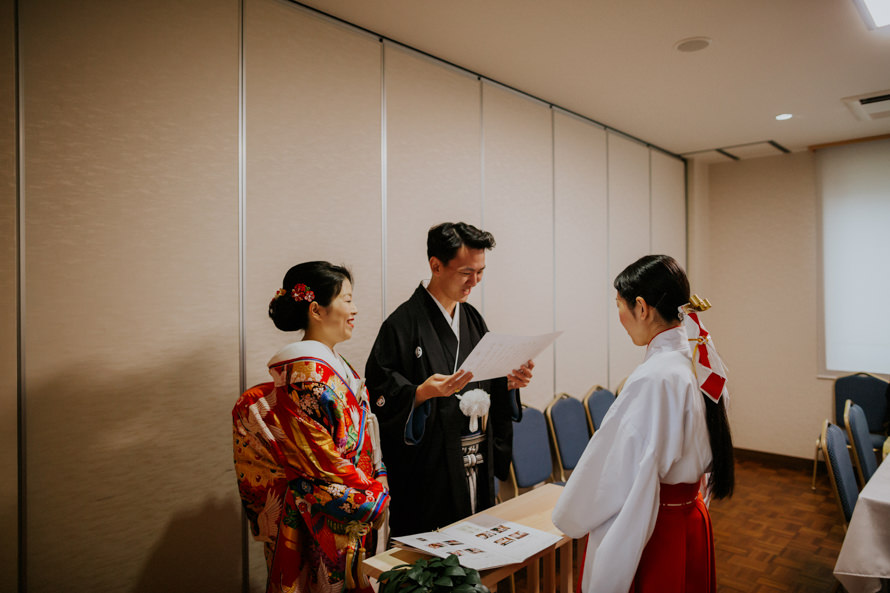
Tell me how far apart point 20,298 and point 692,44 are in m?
3.28

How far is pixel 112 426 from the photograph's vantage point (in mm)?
1980

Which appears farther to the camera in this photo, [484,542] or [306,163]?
[306,163]

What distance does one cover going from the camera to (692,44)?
3.06 m

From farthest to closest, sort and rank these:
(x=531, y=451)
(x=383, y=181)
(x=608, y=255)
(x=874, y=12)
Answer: (x=608, y=255) → (x=531, y=451) → (x=383, y=181) → (x=874, y=12)

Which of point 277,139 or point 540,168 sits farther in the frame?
point 540,168

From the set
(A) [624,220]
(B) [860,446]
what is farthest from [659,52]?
(B) [860,446]

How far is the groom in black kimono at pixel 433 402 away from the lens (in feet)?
6.76

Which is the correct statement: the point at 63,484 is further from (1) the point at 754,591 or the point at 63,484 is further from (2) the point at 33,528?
(1) the point at 754,591

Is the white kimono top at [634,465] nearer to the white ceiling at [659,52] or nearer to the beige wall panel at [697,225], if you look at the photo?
the white ceiling at [659,52]

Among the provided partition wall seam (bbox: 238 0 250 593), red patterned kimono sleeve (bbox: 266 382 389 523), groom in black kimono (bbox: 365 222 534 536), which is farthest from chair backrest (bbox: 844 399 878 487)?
partition wall seam (bbox: 238 0 250 593)

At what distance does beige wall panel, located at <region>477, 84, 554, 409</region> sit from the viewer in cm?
355

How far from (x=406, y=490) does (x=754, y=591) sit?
226cm

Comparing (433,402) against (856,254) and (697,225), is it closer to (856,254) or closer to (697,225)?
(697,225)

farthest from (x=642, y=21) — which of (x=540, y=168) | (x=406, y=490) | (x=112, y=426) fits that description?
(x=112, y=426)
